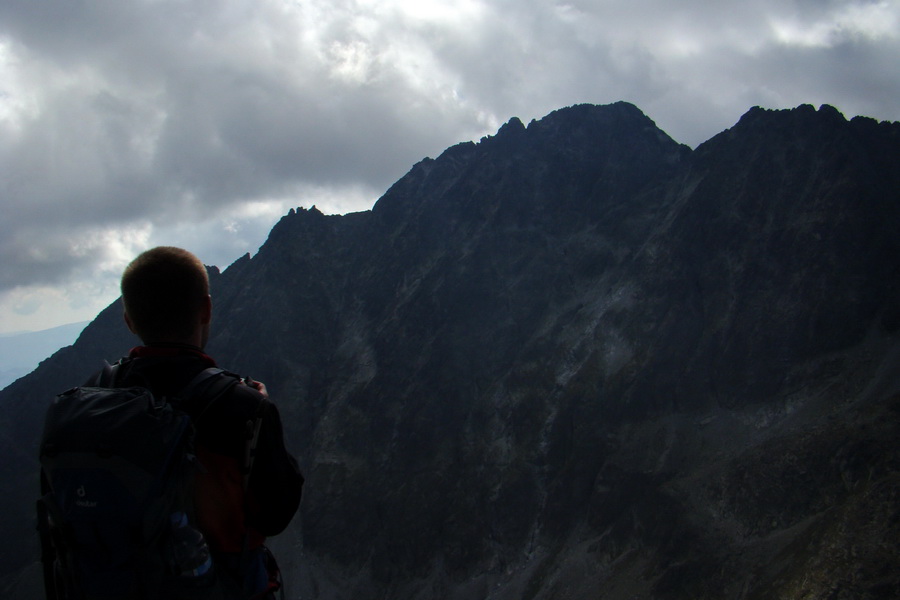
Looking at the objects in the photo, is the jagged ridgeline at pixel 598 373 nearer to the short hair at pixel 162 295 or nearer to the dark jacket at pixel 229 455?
the dark jacket at pixel 229 455

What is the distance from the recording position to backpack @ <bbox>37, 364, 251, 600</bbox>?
3.15m

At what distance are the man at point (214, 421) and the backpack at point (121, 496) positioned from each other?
211 mm

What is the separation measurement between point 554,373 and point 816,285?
39.5 meters

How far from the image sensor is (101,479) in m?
3.18

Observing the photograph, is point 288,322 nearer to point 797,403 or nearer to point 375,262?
point 375,262

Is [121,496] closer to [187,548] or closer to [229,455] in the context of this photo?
[187,548]

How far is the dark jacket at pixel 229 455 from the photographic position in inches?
137

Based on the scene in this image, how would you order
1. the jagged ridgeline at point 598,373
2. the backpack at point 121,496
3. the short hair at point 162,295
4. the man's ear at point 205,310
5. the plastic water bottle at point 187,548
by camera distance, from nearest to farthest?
the backpack at point 121,496, the plastic water bottle at point 187,548, the short hair at point 162,295, the man's ear at point 205,310, the jagged ridgeline at point 598,373

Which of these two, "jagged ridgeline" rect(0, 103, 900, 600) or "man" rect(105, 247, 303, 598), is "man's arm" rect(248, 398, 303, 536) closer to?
"man" rect(105, 247, 303, 598)

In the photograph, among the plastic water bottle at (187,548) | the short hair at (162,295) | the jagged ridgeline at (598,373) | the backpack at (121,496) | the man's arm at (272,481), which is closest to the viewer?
the backpack at (121,496)

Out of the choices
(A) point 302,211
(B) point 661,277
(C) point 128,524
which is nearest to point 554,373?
(B) point 661,277

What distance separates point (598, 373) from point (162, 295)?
9229cm

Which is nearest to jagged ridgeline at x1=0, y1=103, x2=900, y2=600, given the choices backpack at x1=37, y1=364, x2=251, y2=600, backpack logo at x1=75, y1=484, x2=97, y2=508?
backpack at x1=37, y1=364, x2=251, y2=600

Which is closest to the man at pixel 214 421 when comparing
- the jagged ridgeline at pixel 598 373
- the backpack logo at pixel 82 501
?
the backpack logo at pixel 82 501
